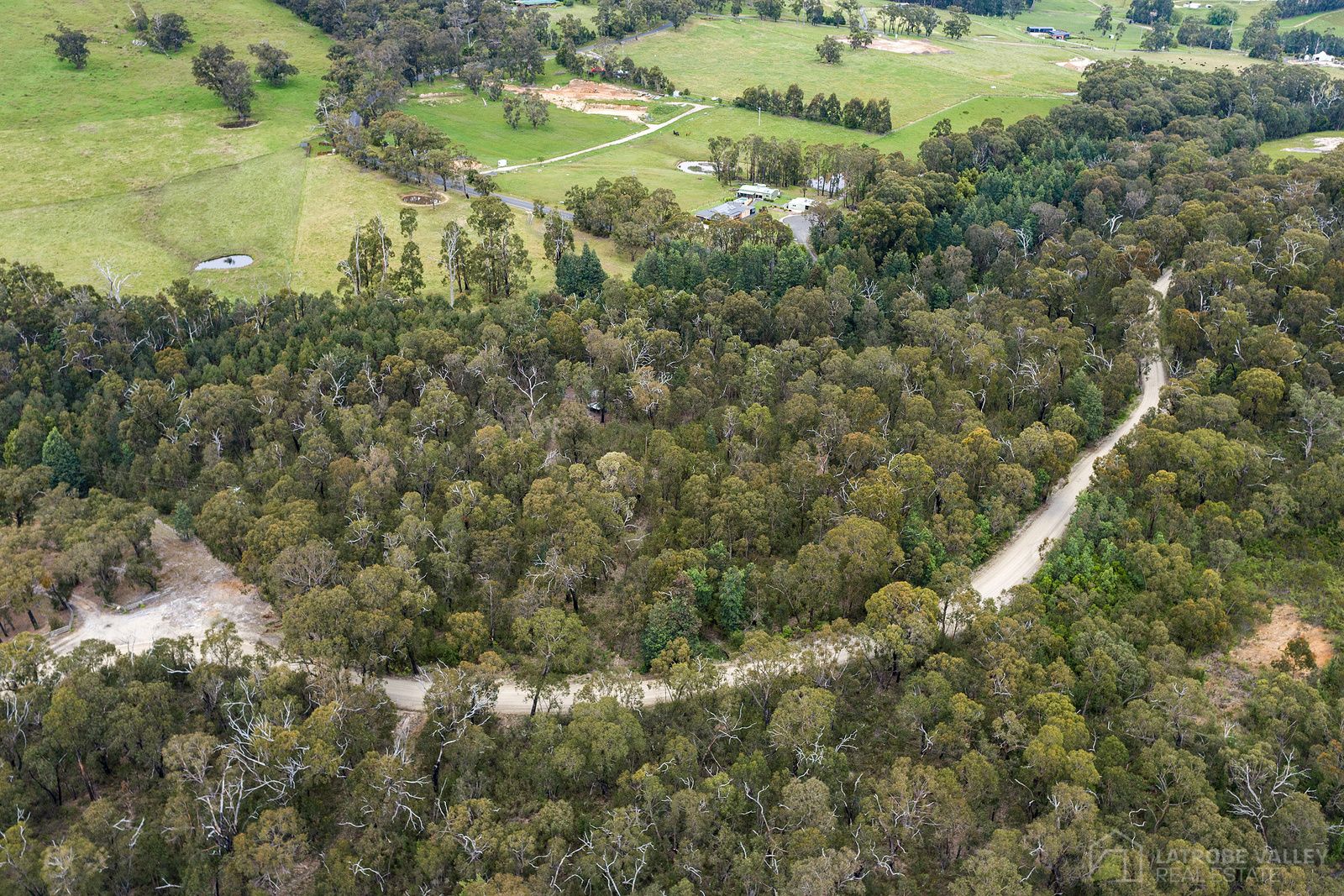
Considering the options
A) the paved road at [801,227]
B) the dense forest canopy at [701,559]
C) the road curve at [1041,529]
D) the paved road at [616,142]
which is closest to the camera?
the dense forest canopy at [701,559]

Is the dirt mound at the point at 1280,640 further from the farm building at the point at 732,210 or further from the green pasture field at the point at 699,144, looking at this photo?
the green pasture field at the point at 699,144

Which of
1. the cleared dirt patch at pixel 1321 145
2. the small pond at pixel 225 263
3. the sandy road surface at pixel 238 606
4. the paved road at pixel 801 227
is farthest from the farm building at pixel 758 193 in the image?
the cleared dirt patch at pixel 1321 145

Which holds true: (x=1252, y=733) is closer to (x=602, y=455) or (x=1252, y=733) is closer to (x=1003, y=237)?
(x=602, y=455)

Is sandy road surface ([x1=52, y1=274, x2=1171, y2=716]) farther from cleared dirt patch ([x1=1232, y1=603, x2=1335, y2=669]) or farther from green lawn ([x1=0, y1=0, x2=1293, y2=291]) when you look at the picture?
green lawn ([x1=0, y1=0, x2=1293, y2=291])

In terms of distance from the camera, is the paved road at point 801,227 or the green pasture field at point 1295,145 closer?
the paved road at point 801,227

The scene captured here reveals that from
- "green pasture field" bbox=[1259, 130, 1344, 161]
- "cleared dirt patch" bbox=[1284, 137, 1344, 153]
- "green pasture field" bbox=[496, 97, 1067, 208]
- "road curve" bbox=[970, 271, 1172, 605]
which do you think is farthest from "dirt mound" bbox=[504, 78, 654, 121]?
"road curve" bbox=[970, 271, 1172, 605]

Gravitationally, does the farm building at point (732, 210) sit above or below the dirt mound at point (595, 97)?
below
